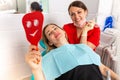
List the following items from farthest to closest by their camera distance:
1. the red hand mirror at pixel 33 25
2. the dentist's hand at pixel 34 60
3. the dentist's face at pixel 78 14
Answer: the dentist's face at pixel 78 14
the red hand mirror at pixel 33 25
the dentist's hand at pixel 34 60

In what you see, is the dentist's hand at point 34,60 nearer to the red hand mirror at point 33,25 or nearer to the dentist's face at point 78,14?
the red hand mirror at point 33,25

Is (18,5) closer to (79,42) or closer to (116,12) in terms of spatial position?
(79,42)

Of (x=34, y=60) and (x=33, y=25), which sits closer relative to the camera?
(x=34, y=60)

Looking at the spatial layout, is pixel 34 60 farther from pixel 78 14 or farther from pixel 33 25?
pixel 78 14

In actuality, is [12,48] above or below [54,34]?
below

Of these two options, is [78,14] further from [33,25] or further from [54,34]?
[33,25]

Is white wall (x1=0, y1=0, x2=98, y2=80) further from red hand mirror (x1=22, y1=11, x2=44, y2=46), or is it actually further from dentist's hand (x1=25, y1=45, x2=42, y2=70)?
dentist's hand (x1=25, y1=45, x2=42, y2=70)

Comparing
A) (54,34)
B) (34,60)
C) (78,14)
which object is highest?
(78,14)

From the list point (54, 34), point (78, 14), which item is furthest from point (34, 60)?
point (78, 14)

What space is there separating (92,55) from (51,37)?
12.9 inches

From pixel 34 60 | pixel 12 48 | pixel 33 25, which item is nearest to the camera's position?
pixel 34 60

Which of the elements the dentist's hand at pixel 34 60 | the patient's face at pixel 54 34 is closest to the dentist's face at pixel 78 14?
the patient's face at pixel 54 34

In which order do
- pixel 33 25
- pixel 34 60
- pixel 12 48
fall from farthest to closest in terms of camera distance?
1. pixel 12 48
2. pixel 33 25
3. pixel 34 60

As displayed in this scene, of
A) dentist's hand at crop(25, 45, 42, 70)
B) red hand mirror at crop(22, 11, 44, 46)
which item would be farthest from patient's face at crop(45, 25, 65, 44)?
dentist's hand at crop(25, 45, 42, 70)
